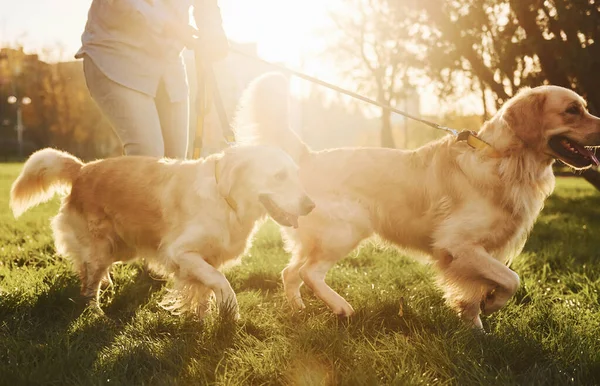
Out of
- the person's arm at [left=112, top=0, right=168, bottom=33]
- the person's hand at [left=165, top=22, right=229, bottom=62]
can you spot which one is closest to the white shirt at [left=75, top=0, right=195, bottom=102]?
the person's arm at [left=112, top=0, right=168, bottom=33]

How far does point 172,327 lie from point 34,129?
4963 cm

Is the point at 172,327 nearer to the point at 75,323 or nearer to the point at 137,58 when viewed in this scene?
the point at 75,323

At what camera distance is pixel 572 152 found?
146 inches

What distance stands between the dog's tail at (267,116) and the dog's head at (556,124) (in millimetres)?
1637

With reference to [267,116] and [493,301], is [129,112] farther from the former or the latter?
[493,301]

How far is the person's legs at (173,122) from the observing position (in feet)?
15.9

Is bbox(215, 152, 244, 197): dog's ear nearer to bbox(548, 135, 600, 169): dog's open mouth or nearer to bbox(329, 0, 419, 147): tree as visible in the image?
bbox(548, 135, 600, 169): dog's open mouth

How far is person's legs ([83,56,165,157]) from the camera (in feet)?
14.2

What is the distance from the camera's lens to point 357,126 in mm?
73188

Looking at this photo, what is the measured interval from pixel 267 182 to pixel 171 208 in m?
0.78

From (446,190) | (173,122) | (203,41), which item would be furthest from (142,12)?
(446,190)

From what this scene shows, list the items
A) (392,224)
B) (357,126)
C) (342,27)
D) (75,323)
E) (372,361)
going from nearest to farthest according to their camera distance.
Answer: (372,361)
(75,323)
(392,224)
(342,27)
(357,126)

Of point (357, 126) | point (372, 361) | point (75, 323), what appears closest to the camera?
point (372, 361)

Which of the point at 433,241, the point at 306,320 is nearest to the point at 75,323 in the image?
the point at 306,320
